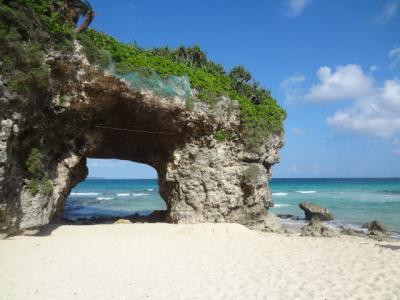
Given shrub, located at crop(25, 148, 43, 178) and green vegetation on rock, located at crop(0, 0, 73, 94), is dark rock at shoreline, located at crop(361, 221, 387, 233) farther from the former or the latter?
green vegetation on rock, located at crop(0, 0, 73, 94)

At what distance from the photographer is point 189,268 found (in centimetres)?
927

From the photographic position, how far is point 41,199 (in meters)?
12.5

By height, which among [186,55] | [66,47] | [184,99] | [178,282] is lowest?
[178,282]

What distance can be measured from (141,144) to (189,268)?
11.7 m

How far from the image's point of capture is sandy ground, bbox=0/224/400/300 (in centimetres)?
735

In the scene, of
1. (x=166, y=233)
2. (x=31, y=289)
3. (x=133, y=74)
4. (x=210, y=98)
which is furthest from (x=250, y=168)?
(x=31, y=289)

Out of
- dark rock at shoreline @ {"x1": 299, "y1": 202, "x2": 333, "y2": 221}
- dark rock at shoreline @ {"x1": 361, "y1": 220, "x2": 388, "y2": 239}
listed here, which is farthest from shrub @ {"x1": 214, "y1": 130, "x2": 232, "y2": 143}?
dark rock at shoreline @ {"x1": 299, "y1": 202, "x2": 333, "y2": 221}

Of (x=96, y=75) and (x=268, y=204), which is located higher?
(x=96, y=75)

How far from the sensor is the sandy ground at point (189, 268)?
24.1 ft

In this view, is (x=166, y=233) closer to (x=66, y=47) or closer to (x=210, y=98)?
(x=210, y=98)

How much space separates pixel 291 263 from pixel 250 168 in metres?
7.28

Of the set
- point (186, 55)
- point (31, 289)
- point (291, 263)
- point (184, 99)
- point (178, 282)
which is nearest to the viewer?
point (31, 289)

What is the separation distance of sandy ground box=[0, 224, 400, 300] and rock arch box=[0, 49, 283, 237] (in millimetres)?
2550

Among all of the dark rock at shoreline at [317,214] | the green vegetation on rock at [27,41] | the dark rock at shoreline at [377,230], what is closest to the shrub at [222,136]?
the green vegetation on rock at [27,41]
